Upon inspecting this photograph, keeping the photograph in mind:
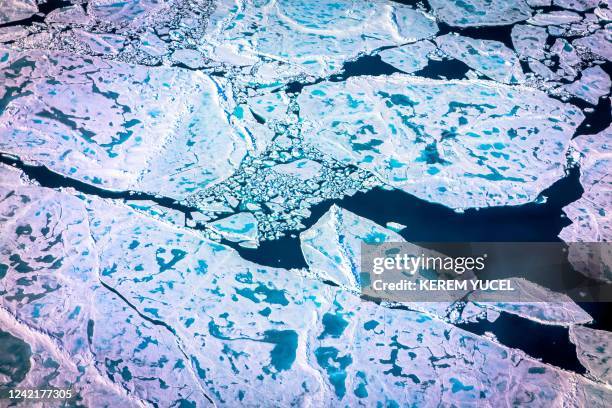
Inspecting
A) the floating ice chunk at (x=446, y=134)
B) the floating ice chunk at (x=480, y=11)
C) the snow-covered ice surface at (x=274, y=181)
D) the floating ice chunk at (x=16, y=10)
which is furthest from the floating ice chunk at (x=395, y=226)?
the floating ice chunk at (x=16, y=10)

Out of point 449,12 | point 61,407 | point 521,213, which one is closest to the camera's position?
point 61,407

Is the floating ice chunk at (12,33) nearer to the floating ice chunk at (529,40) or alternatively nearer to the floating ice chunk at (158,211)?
the floating ice chunk at (158,211)

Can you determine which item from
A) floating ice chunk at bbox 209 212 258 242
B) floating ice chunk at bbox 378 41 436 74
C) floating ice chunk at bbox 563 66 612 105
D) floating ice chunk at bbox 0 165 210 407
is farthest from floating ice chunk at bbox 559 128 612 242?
floating ice chunk at bbox 0 165 210 407

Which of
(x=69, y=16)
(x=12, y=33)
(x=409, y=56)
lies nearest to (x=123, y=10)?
(x=69, y=16)

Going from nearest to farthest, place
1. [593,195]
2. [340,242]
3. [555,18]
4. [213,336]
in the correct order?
[213,336] → [340,242] → [593,195] → [555,18]

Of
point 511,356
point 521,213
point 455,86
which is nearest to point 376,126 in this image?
point 455,86

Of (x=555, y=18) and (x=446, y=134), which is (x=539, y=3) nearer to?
(x=555, y=18)

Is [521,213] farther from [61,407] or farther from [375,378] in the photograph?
[61,407]
